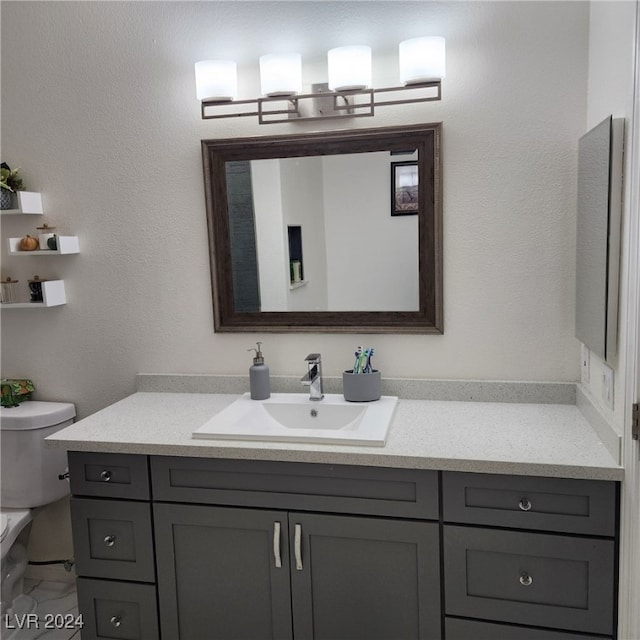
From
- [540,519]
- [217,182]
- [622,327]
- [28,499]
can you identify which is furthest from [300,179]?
[28,499]

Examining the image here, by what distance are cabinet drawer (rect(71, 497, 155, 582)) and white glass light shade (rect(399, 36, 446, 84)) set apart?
1.60m

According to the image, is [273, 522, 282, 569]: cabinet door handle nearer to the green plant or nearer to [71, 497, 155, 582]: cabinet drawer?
[71, 497, 155, 582]: cabinet drawer

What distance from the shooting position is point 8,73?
2494 mm

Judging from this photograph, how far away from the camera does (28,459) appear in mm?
2463

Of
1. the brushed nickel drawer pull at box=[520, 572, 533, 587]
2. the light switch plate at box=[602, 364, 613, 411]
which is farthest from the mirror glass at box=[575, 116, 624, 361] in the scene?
the brushed nickel drawer pull at box=[520, 572, 533, 587]

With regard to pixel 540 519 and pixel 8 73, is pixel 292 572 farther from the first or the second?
pixel 8 73

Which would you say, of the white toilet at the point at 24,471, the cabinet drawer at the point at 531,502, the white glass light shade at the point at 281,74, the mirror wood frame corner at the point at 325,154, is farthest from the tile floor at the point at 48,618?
the white glass light shade at the point at 281,74

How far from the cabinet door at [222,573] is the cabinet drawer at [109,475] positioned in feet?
0.33

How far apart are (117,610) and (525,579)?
129 cm

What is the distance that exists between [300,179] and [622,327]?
3.90 ft

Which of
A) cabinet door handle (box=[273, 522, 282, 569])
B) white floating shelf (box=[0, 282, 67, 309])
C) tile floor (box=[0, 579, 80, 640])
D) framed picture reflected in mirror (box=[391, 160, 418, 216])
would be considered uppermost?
framed picture reflected in mirror (box=[391, 160, 418, 216])

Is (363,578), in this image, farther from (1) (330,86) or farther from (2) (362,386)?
(1) (330,86)

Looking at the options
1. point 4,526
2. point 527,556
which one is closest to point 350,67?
point 527,556

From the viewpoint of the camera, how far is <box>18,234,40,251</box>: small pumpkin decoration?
2465 mm
